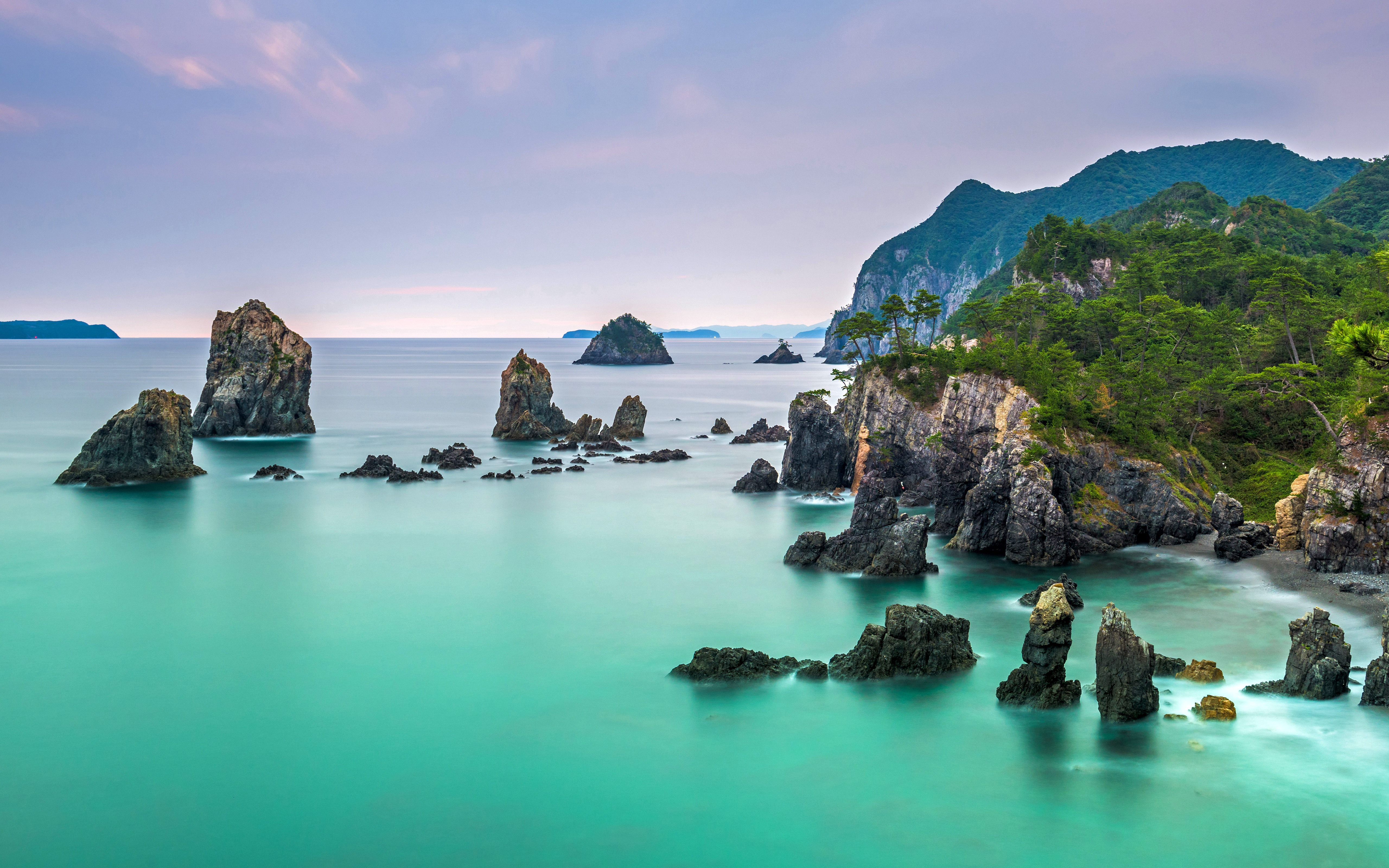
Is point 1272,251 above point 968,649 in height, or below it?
above

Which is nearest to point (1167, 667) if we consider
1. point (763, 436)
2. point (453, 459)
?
point (453, 459)

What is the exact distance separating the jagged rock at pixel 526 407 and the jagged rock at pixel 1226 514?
56.0 m

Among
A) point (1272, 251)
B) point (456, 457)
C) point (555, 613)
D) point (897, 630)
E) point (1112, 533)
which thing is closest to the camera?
point (897, 630)

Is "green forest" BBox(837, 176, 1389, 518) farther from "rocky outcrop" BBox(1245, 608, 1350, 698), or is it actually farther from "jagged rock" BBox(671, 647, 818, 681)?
"jagged rock" BBox(671, 647, 818, 681)

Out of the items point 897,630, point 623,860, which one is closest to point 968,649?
point 897,630

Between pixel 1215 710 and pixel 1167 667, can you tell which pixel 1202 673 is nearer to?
pixel 1167 667

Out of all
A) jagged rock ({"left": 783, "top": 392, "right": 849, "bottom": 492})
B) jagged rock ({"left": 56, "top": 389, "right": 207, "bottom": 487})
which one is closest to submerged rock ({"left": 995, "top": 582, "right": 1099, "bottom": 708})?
jagged rock ({"left": 783, "top": 392, "right": 849, "bottom": 492})

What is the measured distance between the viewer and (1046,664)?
21.9 m

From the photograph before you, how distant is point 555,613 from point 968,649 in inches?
592

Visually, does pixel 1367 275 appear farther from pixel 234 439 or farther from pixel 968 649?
pixel 234 439

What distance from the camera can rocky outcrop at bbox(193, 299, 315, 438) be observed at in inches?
3073

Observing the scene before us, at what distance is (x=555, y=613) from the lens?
108 ft

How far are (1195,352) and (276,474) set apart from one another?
198 feet

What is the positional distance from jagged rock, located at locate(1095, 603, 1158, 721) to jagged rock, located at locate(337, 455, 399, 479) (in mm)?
50928
